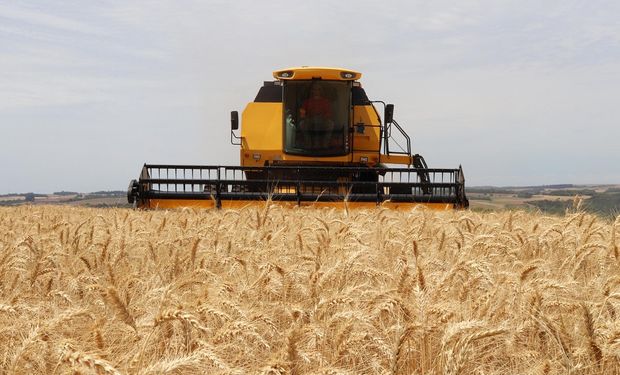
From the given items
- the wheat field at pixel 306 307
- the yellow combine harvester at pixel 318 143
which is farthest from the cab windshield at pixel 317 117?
the wheat field at pixel 306 307

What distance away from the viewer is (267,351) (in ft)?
7.07

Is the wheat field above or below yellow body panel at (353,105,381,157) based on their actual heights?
below

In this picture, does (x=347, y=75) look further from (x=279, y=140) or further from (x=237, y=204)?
(x=237, y=204)

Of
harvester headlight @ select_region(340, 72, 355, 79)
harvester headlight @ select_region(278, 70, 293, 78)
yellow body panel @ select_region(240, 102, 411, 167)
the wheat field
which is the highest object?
harvester headlight @ select_region(278, 70, 293, 78)

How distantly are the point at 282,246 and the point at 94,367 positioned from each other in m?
2.54

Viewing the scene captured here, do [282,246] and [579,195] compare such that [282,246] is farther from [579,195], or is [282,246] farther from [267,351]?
[579,195]

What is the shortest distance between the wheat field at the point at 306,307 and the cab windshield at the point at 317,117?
22.6 feet

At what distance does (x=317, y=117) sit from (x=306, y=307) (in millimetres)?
8801

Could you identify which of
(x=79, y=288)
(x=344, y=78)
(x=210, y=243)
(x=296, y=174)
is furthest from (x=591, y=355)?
(x=344, y=78)

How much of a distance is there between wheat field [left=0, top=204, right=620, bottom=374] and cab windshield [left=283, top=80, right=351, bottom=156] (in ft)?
22.6

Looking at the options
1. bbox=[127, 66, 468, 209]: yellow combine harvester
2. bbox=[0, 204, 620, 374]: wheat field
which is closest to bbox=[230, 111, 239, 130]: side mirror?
A: bbox=[127, 66, 468, 209]: yellow combine harvester

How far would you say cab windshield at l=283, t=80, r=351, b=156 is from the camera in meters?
11.0

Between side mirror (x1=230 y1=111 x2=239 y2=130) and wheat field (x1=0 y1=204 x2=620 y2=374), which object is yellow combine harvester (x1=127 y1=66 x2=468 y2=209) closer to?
side mirror (x1=230 y1=111 x2=239 y2=130)

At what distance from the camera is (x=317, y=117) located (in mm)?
11062
